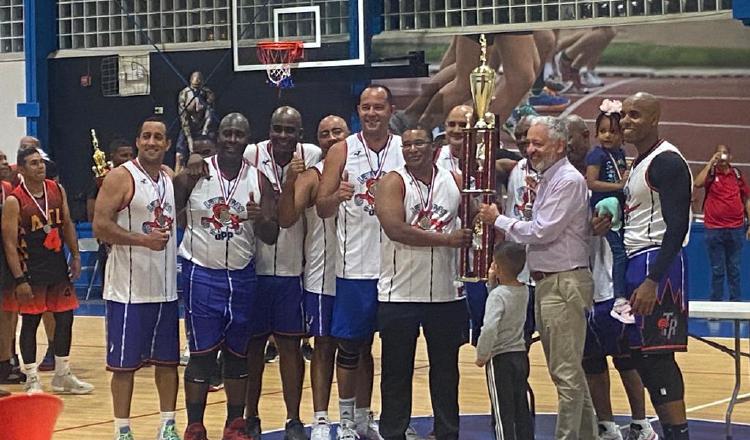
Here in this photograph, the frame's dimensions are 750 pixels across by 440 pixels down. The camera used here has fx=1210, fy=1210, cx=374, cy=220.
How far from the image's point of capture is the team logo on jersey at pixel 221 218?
6.61 m

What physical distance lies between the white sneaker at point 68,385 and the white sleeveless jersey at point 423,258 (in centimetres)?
368

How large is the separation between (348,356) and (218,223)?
3.39ft

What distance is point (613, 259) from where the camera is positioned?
22.2ft

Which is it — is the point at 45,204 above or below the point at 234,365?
above

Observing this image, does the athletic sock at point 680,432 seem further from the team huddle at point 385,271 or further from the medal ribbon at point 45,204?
the medal ribbon at point 45,204

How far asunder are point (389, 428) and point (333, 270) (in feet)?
3.40

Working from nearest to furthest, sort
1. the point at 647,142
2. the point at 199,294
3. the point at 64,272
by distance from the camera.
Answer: the point at 647,142
the point at 199,294
the point at 64,272

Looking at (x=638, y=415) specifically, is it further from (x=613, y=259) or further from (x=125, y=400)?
(x=125, y=400)

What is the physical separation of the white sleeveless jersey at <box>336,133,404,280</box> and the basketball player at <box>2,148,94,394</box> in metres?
2.97

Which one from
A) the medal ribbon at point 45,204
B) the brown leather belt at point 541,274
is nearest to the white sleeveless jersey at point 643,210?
the brown leather belt at point 541,274

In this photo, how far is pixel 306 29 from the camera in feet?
51.9

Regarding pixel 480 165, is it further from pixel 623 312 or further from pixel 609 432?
pixel 609 432

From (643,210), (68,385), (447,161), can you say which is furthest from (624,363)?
(68,385)

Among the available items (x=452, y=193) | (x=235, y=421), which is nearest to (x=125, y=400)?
(x=235, y=421)
